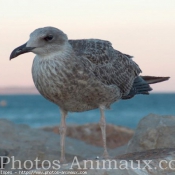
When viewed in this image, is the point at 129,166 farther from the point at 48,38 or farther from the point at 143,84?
the point at 143,84

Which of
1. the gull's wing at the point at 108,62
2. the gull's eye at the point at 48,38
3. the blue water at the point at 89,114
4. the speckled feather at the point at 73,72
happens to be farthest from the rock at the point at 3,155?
the blue water at the point at 89,114

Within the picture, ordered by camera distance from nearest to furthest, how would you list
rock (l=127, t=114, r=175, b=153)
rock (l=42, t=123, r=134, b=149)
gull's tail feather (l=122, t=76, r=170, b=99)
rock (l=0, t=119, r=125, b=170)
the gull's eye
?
the gull's eye
gull's tail feather (l=122, t=76, r=170, b=99)
rock (l=127, t=114, r=175, b=153)
rock (l=0, t=119, r=125, b=170)
rock (l=42, t=123, r=134, b=149)

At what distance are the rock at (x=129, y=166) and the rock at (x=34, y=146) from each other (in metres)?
4.34

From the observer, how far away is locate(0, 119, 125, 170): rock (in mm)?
14055

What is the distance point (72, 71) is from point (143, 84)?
2.69 metres

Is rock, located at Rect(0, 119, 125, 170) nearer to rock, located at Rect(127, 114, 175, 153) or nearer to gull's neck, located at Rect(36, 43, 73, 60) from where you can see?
rock, located at Rect(127, 114, 175, 153)

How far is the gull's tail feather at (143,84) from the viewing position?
11758 millimetres

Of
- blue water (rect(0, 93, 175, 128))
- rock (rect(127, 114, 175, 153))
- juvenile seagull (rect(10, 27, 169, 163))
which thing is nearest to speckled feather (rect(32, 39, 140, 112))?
juvenile seagull (rect(10, 27, 169, 163))

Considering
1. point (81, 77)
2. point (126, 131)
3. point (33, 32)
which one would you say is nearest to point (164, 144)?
point (81, 77)

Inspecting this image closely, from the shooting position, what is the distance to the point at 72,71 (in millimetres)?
9594

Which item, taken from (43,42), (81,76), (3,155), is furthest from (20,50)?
(3,155)

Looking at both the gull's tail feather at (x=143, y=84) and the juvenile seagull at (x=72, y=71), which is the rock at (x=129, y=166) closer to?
the juvenile seagull at (x=72, y=71)

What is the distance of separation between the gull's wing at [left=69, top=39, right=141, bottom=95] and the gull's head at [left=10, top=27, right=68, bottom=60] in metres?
0.49

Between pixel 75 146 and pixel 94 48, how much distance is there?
6.48 metres
